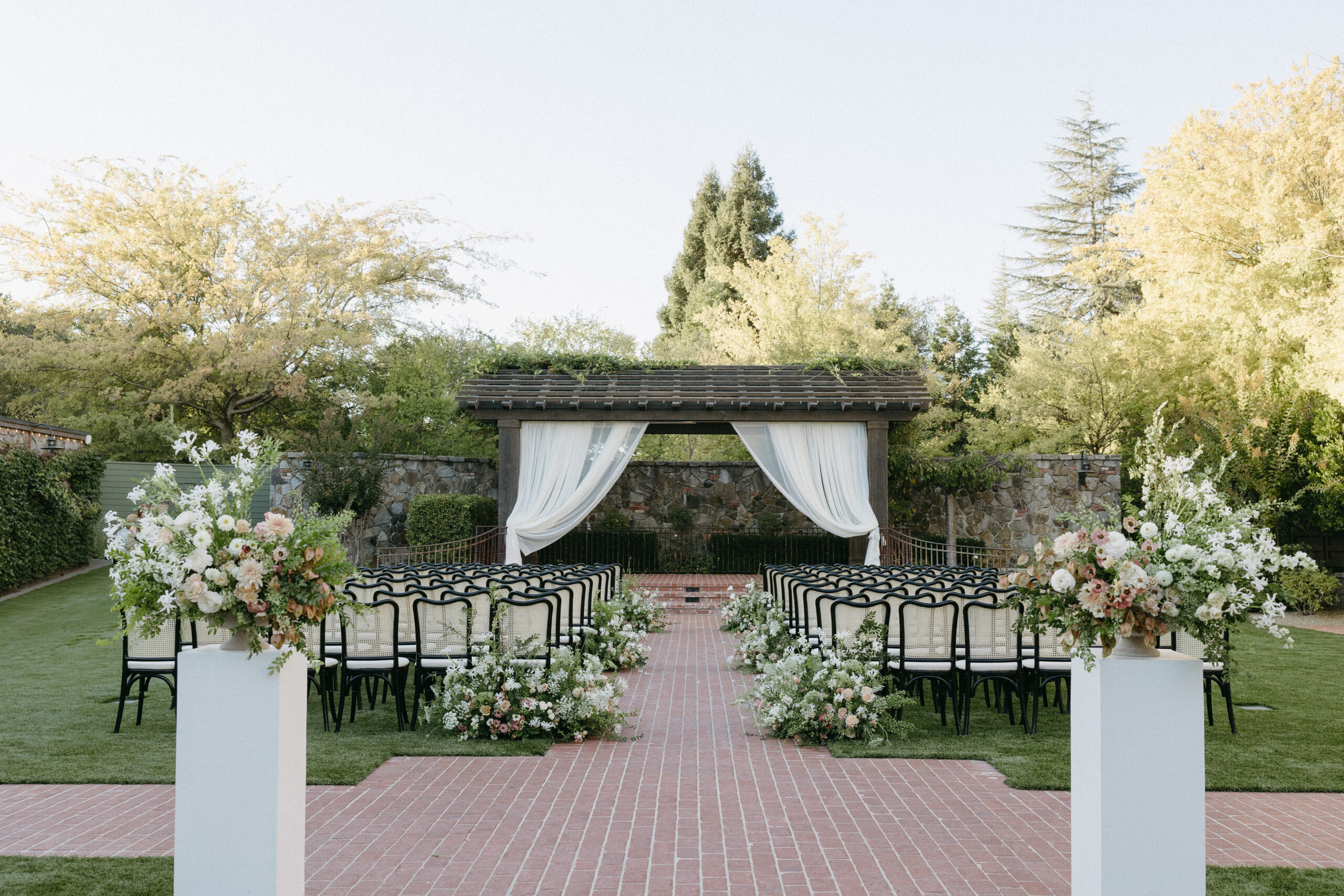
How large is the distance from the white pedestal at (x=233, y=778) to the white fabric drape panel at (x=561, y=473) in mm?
10644

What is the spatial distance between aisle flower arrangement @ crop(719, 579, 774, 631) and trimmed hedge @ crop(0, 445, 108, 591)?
10936 millimetres

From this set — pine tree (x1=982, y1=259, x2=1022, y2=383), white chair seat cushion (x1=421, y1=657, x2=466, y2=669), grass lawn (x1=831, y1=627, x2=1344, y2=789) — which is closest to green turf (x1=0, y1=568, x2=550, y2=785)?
white chair seat cushion (x1=421, y1=657, x2=466, y2=669)

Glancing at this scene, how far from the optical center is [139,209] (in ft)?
67.7

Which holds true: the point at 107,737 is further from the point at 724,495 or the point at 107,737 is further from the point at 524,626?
the point at 724,495

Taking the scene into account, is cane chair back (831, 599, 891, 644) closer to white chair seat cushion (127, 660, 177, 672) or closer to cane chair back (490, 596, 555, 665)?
cane chair back (490, 596, 555, 665)

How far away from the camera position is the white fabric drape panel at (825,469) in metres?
14.1

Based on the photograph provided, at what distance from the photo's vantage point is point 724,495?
19.0 m

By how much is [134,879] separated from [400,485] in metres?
13.7

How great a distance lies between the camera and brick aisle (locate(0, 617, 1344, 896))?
3748 millimetres

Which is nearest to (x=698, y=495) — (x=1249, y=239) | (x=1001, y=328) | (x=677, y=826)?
(x=1249, y=239)

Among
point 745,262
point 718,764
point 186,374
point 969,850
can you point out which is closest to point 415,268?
point 186,374

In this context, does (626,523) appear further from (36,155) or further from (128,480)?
(36,155)

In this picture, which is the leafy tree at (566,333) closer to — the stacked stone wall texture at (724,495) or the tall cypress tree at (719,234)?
the tall cypress tree at (719,234)

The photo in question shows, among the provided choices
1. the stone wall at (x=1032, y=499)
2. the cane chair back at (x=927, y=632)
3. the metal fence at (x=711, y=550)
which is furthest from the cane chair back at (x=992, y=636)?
the stone wall at (x=1032, y=499)
